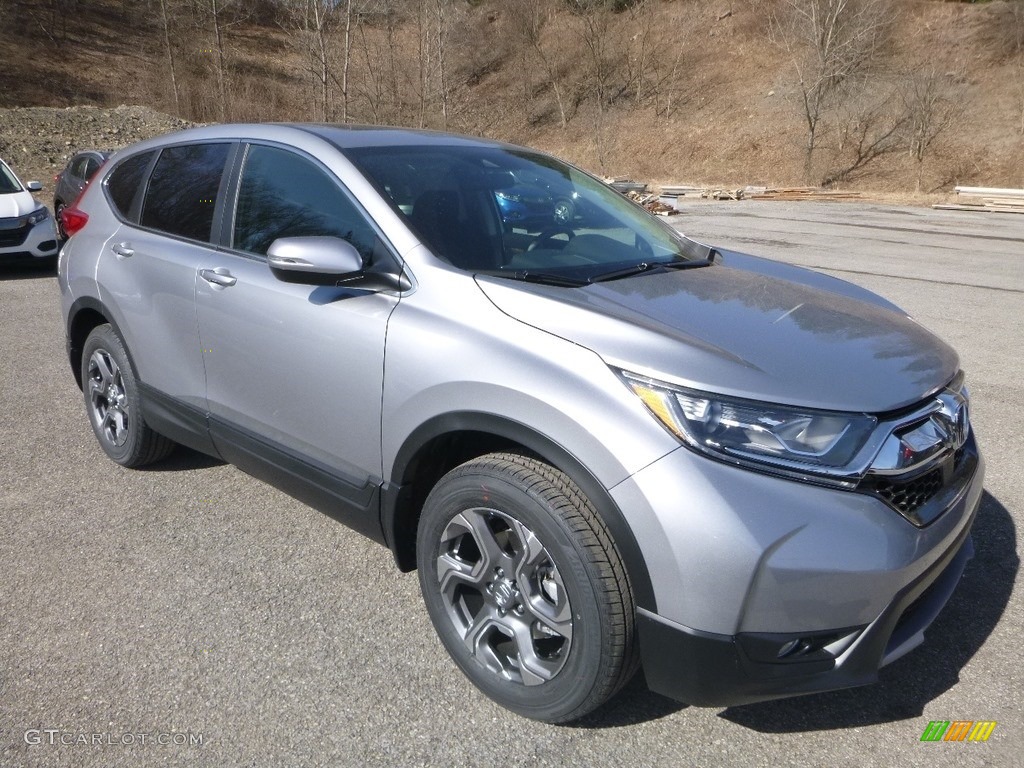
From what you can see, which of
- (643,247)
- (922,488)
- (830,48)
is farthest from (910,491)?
(830,48)

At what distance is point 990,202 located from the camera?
23625 millimetres

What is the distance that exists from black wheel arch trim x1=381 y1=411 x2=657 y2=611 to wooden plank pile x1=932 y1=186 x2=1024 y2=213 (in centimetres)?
2416

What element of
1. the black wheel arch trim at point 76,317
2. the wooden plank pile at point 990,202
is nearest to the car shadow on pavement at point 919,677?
the black wheel arch trim at point 76,317

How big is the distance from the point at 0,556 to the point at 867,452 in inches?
139

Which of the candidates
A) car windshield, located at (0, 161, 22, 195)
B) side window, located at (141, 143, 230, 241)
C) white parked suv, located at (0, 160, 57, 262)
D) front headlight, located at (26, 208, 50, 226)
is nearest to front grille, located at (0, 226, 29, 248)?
white parked suv, located at (0, 160, 57, 262)

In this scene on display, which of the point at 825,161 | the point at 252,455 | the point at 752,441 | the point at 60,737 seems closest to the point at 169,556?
the point at 252,455

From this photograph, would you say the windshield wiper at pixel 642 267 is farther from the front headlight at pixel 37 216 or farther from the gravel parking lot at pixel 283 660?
the front headlight at pixel 37 216

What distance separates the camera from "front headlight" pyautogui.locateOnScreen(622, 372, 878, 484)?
2.23 m

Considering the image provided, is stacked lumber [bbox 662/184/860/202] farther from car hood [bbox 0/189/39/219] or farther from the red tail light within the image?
the red tail light

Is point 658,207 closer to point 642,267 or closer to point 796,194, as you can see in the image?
point 796,194

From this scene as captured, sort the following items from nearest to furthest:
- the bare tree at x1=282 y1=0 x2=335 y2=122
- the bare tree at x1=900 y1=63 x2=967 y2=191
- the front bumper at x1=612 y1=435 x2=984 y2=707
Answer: the front bumper at x1=612 y1=435 x2=984 y2=707, the bare tree at x1=900 y1=63 x2=967 y2=191, the bare tree at x1=282 y1=0 x2=335 y2=122

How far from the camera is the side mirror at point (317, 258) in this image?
9.45 ft

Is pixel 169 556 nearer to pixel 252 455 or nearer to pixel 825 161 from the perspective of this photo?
pixel 252 455

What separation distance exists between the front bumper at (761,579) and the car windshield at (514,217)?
3.36ft
